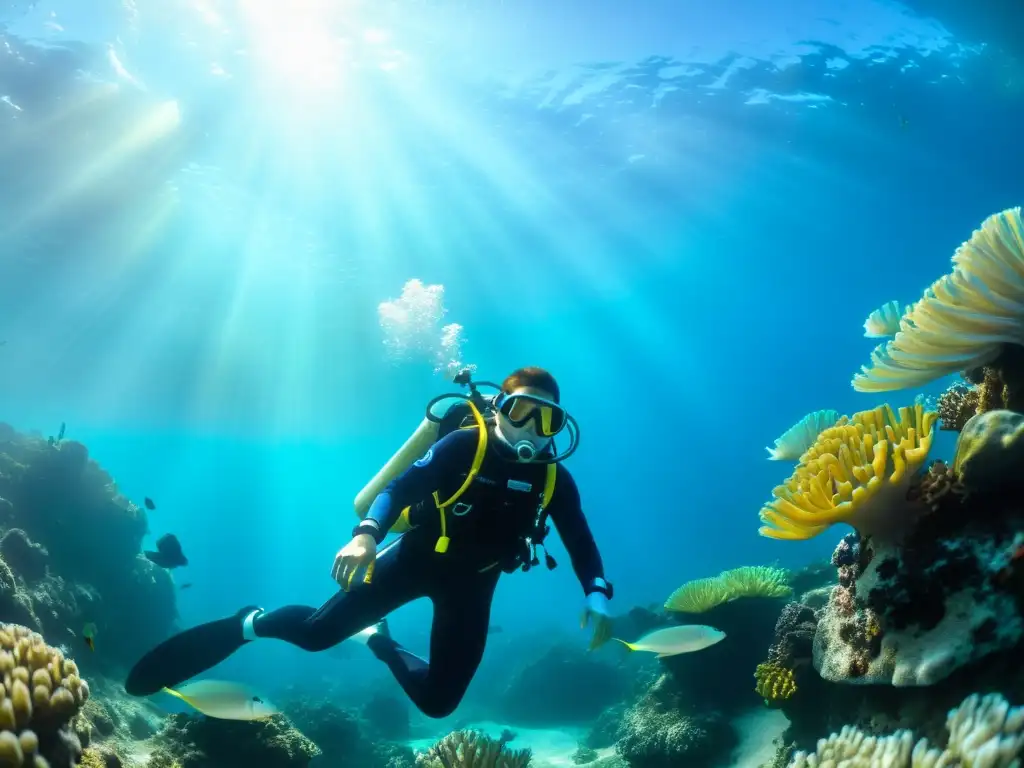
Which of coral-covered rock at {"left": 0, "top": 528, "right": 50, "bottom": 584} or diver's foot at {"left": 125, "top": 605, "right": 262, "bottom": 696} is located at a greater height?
coral-covered rock at {"left": 0, "top": 528, "right": 50, "bottom": 584}

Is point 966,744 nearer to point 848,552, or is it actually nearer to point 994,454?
point 994,454

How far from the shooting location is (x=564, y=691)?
16.6 m

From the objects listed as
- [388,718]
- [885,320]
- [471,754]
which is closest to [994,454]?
[885,320]

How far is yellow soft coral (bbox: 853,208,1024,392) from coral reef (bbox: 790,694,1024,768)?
2010 millimetres

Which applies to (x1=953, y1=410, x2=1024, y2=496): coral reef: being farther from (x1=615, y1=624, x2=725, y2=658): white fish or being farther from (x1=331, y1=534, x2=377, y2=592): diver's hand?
(x1=331, y1=534, x2=377, y2=592): diver's hand

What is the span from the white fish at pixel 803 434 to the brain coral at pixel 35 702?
5876 mm

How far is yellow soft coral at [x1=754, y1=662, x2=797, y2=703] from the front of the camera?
4.45 m

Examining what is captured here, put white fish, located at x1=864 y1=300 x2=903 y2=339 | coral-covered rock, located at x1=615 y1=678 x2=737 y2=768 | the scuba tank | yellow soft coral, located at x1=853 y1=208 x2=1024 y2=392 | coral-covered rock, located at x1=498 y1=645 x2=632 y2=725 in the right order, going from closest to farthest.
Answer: yellow soft coral, located at x1=853 y1=208 x2=1024 y2=392 → white fish, located at x1=864 y1=300 x2=903 y2=339 → the scuba tank → coral-covered rock, located at x1=615 y1=678 x2=737 y2=768 → coral-covered rock, located at x1=498 y1=645 x2=632 y2=725

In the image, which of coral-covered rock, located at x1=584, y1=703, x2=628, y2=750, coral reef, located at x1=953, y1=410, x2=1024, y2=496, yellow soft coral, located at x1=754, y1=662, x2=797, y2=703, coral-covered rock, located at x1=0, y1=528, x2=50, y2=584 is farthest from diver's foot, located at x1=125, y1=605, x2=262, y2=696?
coral-covered rock, located at x1=584, y1=703, x2=628, y2=750

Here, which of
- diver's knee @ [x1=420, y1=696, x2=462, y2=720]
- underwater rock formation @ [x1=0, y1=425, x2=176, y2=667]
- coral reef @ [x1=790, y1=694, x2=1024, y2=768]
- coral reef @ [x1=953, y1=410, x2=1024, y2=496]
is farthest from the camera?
underwater rock formation @ [x1=0, y1=425, x2=176, y2=667]

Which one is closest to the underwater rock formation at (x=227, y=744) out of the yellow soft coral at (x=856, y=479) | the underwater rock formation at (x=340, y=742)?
the underwater rock formation at (x=340, y=742)

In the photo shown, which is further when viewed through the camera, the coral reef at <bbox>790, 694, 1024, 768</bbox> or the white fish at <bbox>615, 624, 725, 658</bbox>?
the white fish at <bbox>615, 624, 725, 658</bbox>

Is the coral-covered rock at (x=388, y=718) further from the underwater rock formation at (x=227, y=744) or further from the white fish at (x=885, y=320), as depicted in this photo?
the white fish at (x=885, y=320)

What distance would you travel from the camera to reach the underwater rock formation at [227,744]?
18.5 ft
